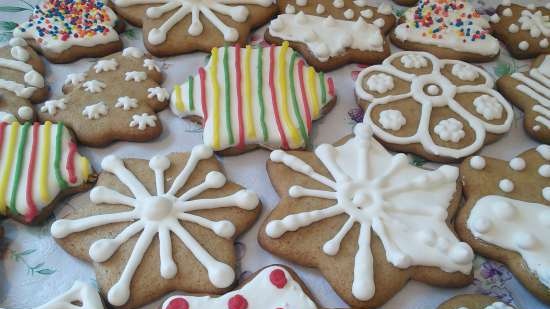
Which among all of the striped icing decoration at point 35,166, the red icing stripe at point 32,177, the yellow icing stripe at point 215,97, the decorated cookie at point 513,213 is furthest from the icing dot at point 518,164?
the red icing stripe at point 32,177

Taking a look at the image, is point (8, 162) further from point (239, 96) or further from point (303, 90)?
point (303, 90)

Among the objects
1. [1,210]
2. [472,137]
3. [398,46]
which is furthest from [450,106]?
[1,210]

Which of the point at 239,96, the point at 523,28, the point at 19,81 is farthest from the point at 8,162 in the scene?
the point at 523,28

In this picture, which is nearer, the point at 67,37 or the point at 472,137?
the point at 472,137

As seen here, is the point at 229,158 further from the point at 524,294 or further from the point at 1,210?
the point at 524,294

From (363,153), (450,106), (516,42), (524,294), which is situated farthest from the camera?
(516,42)

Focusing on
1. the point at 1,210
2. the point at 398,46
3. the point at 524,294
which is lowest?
the point at 524,294
